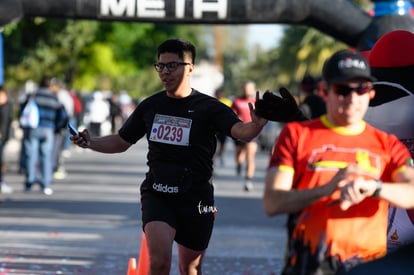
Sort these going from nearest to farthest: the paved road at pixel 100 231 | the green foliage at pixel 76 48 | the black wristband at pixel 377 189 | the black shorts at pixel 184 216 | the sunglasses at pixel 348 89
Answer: the black wristband at pixel 377 189
the sunglasses at pixel 348 89
the black shorts at pixel 184 216
the paved road at pixel 100 231
the green foliage at pixel 76 48

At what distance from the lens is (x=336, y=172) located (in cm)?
505

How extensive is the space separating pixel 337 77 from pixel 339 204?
1.72 ft

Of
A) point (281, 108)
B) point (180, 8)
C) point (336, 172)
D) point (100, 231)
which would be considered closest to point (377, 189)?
point (336, 172)

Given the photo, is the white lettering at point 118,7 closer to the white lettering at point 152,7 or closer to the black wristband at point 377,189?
the white lettering at point 152,7

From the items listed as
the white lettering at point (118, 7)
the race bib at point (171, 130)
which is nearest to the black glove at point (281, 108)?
the race bib at point (171, 130)

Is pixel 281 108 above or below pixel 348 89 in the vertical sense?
below

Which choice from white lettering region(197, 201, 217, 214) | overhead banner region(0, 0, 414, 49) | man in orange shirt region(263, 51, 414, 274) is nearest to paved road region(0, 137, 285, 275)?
overhead banner region(0, 0, 414, 49)

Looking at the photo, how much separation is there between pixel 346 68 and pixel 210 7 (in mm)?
8624

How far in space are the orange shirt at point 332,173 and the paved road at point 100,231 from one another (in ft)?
19.2

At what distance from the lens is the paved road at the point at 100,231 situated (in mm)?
11406

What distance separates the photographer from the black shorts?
→ 7.36 m

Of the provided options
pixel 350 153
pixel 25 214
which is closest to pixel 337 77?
pixel 350 153

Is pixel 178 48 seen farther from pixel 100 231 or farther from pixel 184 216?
pixel 100 231

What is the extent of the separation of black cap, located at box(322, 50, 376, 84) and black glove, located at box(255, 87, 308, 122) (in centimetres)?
62
